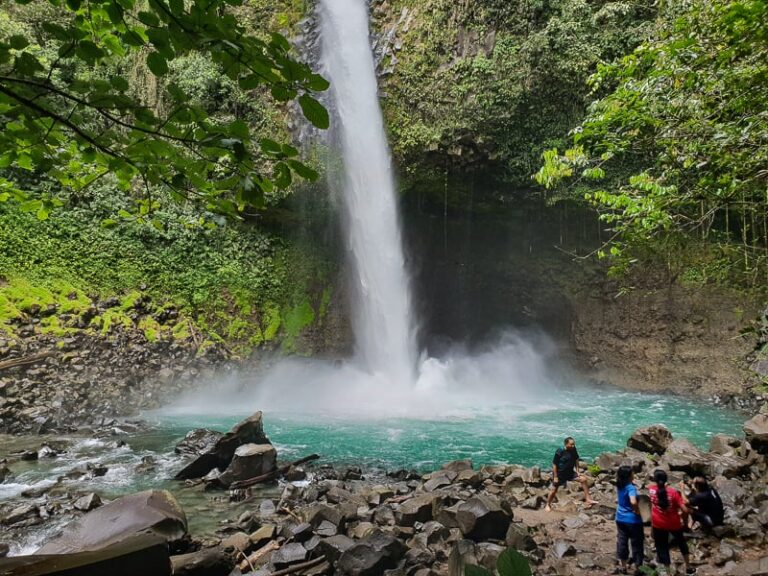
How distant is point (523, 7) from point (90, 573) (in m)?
16.6

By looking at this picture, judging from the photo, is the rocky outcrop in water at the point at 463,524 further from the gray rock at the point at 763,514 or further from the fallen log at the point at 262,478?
the fallen log at the point at 262,478

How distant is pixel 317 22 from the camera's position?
17.2 meters

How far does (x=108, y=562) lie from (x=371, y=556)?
6.49 feet

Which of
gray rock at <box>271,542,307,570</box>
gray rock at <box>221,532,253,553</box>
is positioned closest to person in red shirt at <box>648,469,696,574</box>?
gray rock at <box>271,542,307,570</box>

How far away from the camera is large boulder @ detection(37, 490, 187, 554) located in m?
4.21

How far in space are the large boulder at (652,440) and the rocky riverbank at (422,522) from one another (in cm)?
51

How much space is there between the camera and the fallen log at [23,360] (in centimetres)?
1053

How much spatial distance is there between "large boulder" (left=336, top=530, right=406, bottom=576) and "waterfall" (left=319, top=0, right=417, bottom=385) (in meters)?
11.7

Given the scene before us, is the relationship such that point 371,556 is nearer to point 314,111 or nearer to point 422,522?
point 422,522

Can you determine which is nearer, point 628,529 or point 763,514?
point 628,529

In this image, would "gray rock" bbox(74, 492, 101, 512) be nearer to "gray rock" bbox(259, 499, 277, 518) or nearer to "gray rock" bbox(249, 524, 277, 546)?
"gray rock" bbox(259, 499, 277, 518)

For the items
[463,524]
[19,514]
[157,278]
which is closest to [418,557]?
[463,524]

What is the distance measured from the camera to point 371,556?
4.11 meters

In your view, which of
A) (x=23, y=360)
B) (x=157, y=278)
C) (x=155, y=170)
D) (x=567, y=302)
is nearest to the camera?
(x=155, y=170)
